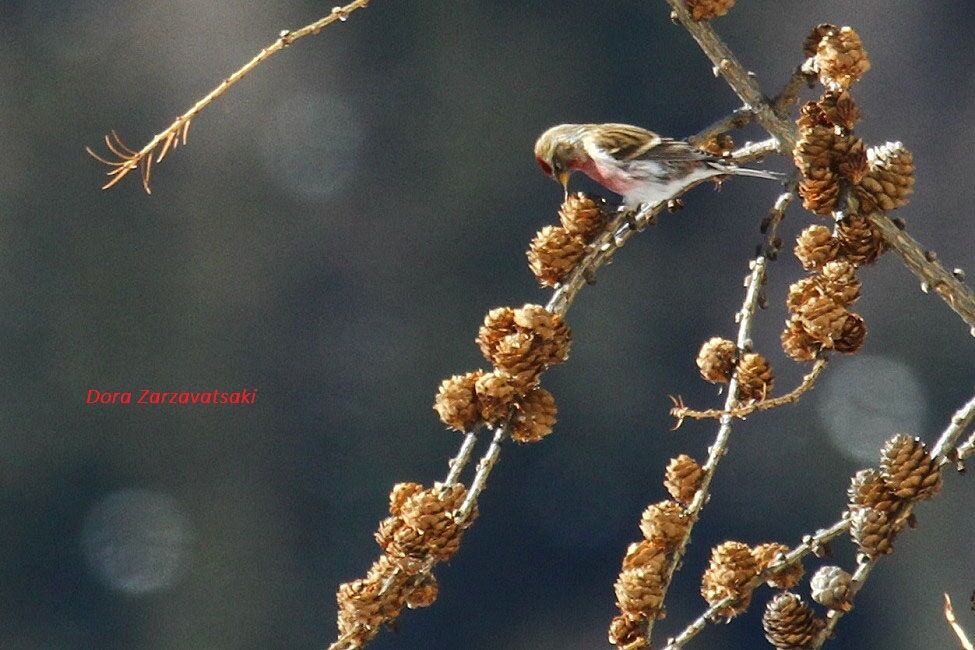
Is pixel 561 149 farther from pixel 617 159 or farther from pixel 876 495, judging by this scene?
pixel 876 495

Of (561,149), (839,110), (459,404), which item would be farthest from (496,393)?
(561,149)

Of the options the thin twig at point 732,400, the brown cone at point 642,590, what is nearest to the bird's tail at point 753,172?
the thin twig at point 732,400

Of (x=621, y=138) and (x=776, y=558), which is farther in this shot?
(x=621, y=138)

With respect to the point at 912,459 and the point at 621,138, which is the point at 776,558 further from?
the point at 621,138

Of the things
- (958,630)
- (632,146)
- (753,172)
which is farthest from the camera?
(632,146)

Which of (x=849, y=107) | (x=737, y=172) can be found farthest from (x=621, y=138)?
(x=849, y=107)

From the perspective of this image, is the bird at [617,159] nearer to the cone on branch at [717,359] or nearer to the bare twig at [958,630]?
the cone on branch at [717,359]

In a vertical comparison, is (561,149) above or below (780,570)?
above
